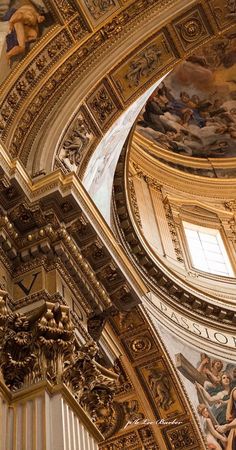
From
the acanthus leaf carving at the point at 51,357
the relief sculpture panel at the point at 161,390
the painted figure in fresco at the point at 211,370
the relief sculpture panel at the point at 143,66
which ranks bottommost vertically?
the acanthus leaf carving at the point at 51,357

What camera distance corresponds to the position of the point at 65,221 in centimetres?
709

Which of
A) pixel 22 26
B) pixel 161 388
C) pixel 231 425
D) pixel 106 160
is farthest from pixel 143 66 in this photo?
pixel 231 425

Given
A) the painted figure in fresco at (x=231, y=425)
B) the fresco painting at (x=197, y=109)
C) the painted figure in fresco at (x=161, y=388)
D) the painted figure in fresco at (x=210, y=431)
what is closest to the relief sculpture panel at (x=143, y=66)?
the painted figure in fresco at (x=161, y=388)

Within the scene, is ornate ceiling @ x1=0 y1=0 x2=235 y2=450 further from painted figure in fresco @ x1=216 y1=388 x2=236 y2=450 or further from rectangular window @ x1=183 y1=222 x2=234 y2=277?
rectangular window @ x1=183 y1=222 x2=234 y2=277

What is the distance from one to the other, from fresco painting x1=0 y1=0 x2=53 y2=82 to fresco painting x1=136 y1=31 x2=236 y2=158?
23.2 feet

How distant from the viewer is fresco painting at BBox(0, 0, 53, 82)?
344 inches

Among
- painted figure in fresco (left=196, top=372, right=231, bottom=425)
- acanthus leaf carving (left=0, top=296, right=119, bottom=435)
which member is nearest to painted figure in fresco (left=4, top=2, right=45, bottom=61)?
acanthus leaf carving (left=0, top=296, right=119, bottom=435)

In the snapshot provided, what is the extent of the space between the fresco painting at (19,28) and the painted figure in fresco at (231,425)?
609cm

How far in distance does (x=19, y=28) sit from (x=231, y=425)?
6.55 metres

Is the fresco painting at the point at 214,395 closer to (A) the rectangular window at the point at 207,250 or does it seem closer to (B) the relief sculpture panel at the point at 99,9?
(A) the rectangular window at the point at 207,250

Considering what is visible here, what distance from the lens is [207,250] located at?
50.2ft

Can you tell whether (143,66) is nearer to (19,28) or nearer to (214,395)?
Answer: (19,28)

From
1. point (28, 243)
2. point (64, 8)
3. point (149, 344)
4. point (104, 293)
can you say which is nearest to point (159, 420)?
point (149, 344)

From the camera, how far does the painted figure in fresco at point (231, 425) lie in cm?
1132
